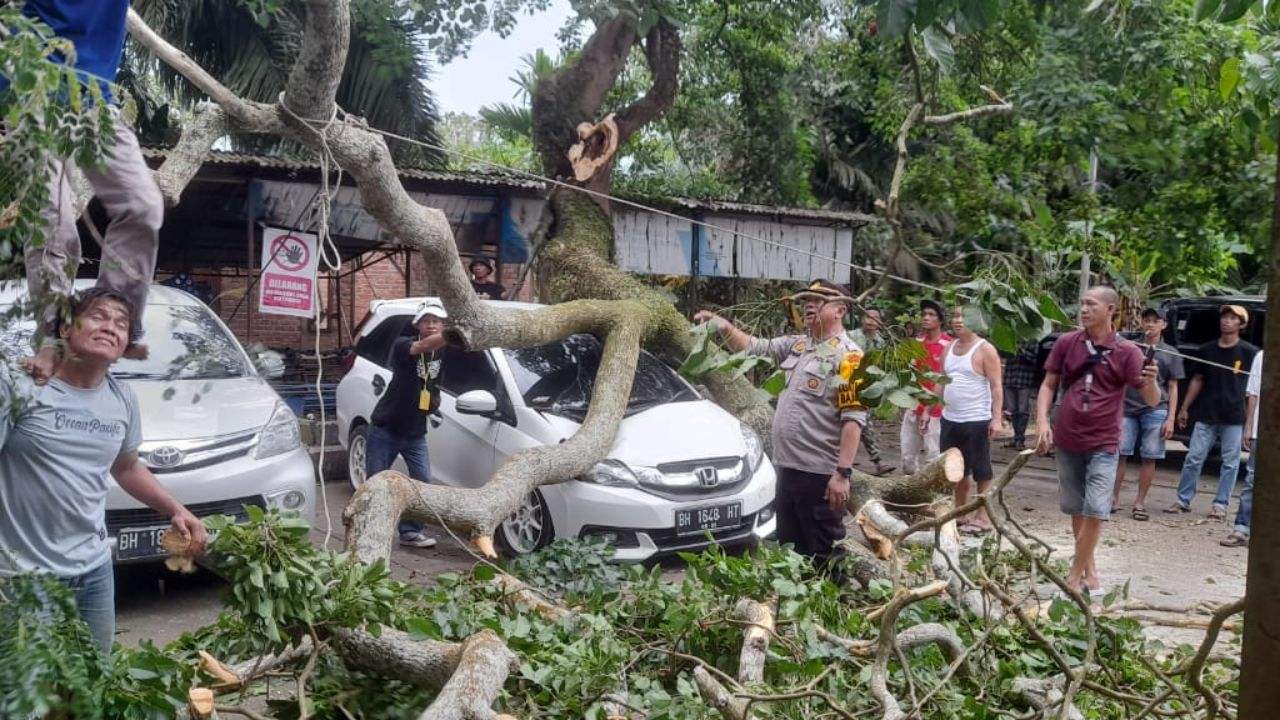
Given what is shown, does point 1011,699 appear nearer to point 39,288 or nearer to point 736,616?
point 736,616

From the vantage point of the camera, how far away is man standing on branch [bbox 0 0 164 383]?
2537 millimetres

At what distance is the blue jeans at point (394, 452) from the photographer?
8133 mm

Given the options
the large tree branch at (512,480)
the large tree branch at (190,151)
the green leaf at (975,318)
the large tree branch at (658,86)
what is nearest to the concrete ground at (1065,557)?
the large tree branch at (512,480)

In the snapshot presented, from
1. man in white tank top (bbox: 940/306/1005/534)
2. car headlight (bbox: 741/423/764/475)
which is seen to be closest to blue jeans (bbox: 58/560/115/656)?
car headlight (bbox: 741/423/764/475)

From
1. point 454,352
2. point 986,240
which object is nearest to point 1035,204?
point 454,352

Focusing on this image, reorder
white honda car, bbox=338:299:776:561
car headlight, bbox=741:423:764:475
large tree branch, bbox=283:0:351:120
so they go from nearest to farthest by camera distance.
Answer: large tree branch, bbox=283:0:351:120, white honda car, bbox=338:299:776:561, car headlight, bbox=741:423:764:475

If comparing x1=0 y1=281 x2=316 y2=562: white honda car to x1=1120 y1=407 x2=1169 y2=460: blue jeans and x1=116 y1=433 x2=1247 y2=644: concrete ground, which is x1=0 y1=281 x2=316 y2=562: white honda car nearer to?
x1=116 y1=433 x2=1247 y2=644: concrete ground

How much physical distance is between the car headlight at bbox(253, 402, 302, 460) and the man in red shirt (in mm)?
5388

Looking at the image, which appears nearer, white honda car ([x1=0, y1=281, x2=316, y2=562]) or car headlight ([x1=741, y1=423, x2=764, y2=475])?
white honda car ([x1=0, y1=281, x2=316, y2=562])

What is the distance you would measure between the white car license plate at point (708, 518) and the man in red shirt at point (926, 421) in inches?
117

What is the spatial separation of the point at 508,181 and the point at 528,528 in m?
5.57

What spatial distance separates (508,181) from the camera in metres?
12.3

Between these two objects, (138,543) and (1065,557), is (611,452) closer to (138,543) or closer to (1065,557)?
(138,543)

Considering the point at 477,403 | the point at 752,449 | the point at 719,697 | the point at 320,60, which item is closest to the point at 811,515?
the point at 752,449
